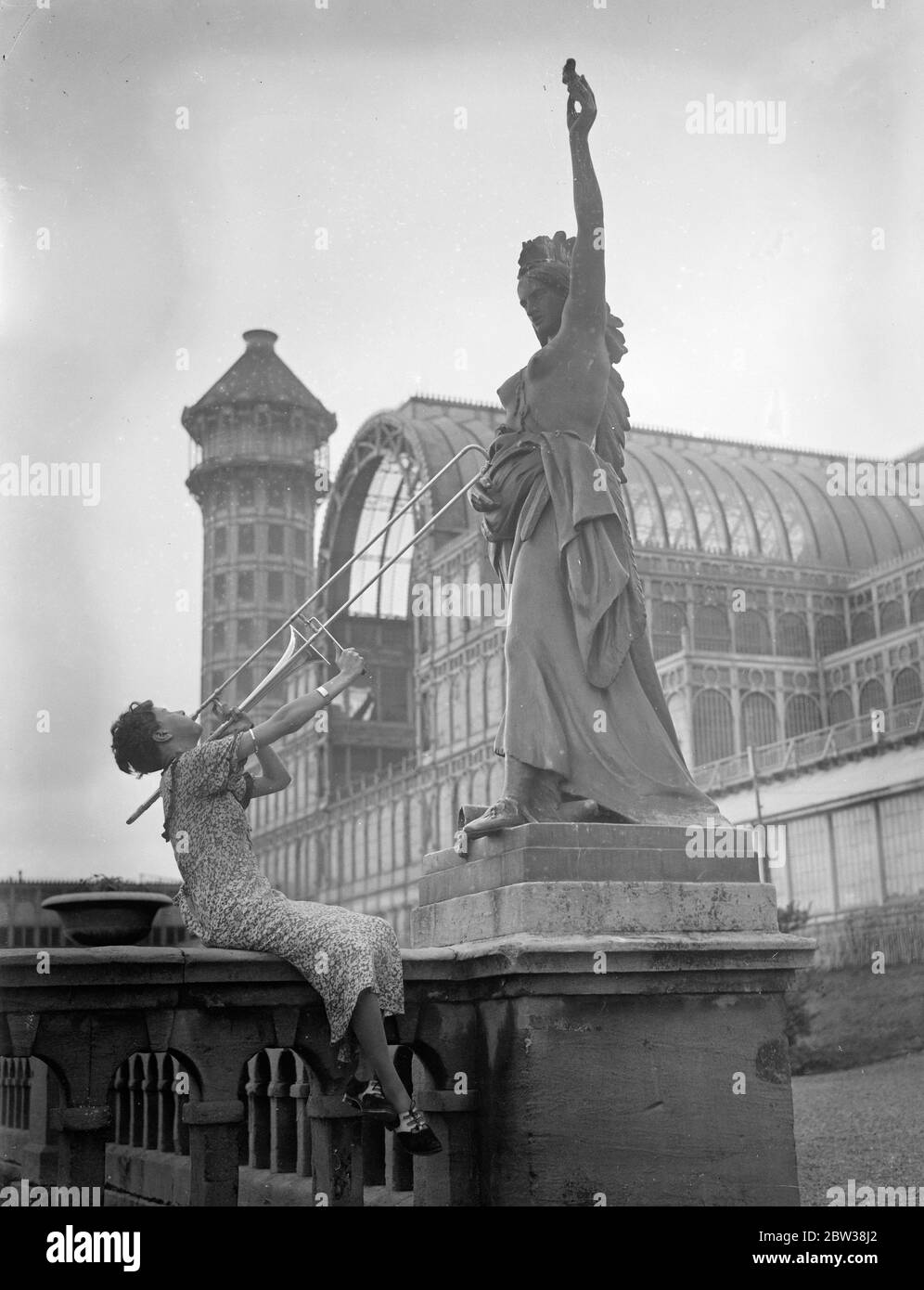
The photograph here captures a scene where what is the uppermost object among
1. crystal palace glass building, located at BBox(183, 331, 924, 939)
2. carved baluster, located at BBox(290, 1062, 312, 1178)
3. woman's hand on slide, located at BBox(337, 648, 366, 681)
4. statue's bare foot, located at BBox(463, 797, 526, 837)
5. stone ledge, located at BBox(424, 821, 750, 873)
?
crystal palace glass building, located at BBox(183, 331, 924, 939)

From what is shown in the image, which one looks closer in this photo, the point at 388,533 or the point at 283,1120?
the point at 283,1120

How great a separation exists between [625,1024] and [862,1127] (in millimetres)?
14211

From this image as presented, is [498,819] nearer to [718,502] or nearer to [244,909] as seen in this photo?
[244,909]

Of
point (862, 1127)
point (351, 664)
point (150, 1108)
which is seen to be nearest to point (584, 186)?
point (351, 664)

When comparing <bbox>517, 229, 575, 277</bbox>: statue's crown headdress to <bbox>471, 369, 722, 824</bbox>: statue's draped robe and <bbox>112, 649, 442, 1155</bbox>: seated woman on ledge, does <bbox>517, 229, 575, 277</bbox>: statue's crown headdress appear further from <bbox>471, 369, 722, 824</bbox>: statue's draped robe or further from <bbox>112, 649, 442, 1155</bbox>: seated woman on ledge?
<bbox>112, 649, 442, 1155</bbox>: seated woman on ledge

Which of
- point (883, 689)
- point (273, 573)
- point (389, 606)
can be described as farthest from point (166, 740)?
point (273, 573)

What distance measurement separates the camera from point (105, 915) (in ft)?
19.6

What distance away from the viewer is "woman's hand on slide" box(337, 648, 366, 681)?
6133mm

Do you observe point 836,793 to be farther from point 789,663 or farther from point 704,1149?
point 704,1149

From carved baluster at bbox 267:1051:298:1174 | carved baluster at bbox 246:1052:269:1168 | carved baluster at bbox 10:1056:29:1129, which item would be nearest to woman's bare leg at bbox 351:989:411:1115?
carved baluster at bbox 267:1051:298:1174

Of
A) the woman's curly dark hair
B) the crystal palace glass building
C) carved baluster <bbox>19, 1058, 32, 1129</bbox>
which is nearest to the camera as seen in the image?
the woman's curly dark hair

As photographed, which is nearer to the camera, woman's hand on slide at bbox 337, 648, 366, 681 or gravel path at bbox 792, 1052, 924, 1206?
woman's hand on slide at bbox 337, 648, 366, 681

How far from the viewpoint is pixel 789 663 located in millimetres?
52938

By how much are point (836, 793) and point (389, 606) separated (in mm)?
36977
